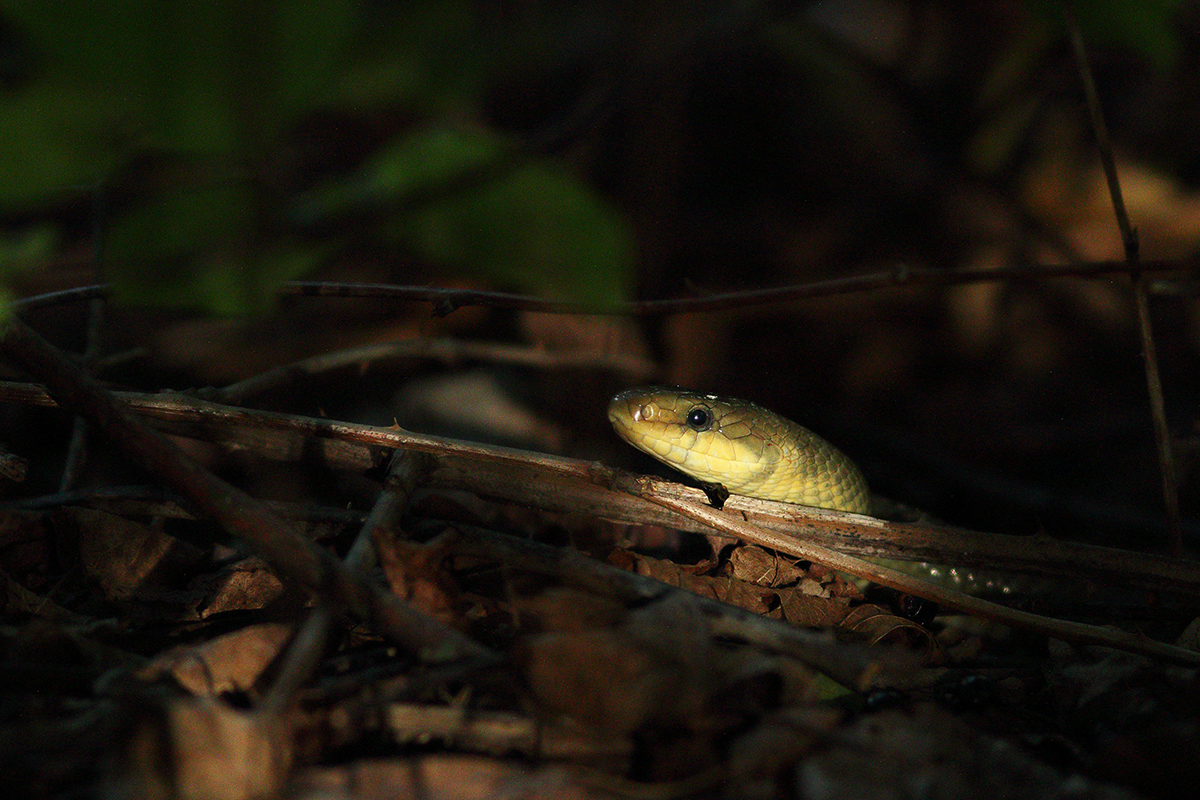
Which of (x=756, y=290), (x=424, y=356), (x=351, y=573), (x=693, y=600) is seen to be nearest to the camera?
(x=351, y=573)

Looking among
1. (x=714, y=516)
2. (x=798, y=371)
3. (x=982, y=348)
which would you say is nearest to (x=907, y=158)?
(x=982, y=348)

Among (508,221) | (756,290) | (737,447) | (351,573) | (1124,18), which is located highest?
(1124,18)

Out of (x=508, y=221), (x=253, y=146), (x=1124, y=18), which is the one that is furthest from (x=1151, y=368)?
(x=253, y=146)

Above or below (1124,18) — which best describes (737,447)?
below

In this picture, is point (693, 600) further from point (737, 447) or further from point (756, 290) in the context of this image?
point (737, 447)

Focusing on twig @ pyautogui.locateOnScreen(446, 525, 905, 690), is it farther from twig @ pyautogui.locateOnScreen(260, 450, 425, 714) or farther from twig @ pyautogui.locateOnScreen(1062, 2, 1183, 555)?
twig @ pyautogui.locateOnScreen(1062, 2, 1183, 555)

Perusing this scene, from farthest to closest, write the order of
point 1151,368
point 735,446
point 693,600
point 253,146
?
point 735,446, point 1151,368, point 693,600, point 253,146

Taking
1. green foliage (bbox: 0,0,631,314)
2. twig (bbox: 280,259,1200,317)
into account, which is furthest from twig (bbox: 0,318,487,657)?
green foliage (bbox: 0,0,631,314)
